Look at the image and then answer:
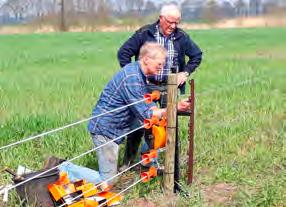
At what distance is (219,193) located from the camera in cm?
538

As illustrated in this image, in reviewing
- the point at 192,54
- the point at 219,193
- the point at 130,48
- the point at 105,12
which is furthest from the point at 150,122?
the point at 105,12

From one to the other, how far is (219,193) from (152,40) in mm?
1732

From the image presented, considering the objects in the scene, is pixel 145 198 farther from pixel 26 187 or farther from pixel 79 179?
pixel 26 187

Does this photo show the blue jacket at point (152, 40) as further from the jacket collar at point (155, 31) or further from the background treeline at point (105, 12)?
the background treeline at point (105, 12)

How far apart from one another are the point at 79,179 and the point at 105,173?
231 millimetres

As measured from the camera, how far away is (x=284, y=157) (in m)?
6.33

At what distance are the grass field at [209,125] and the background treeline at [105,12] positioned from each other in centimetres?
3047

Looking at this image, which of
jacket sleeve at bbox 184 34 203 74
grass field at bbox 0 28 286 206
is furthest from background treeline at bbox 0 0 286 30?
jacket sleeve at bbox 184 34 203 74

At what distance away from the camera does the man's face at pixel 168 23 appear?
5.93m

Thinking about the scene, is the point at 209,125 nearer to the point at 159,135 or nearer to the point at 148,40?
the point at 148,40

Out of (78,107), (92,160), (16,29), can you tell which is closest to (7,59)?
(78,107)

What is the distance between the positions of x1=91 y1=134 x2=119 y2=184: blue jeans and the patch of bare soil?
831 millimetres

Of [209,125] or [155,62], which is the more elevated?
[155,62]

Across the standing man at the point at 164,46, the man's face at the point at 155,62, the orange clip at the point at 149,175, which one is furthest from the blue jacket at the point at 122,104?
the standing man at the point at 164,46
